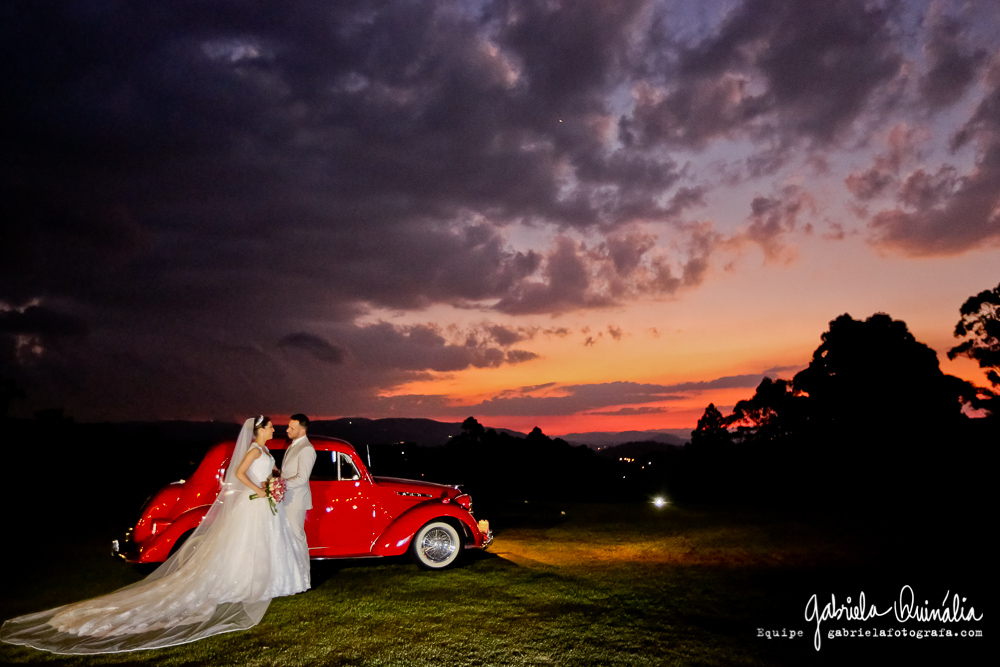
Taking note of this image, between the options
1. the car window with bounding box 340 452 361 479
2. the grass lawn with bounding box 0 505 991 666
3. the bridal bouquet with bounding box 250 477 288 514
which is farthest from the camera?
the car window with bounding box 340 452 361 479

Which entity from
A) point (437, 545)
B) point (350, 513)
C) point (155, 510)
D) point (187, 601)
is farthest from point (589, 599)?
point (155, 510)

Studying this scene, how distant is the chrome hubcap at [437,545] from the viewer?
28.1ft

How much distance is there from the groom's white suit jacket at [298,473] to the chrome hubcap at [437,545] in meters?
1.74

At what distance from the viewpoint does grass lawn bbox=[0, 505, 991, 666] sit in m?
5.32

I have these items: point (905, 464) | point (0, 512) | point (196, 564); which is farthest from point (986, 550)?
point (0, 512)

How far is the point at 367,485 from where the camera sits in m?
8.45

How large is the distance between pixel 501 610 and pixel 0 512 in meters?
20.0

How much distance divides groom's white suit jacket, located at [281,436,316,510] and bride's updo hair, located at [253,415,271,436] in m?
0.47

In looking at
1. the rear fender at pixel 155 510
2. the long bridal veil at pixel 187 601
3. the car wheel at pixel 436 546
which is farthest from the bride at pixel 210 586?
the car wheel at pixel 436 546

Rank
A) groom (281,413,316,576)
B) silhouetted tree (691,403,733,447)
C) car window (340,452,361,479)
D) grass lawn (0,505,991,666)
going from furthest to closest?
silhouetted tree (691,403,733,447) → car window (340,452,361,479) → groom (281,413,316,576) → grass lawn (0,505,991,666)

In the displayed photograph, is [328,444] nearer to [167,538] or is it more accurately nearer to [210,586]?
[167,538]

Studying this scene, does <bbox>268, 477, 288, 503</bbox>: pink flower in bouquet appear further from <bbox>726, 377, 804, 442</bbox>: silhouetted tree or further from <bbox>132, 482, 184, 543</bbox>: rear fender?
<bbox>726, 377, 804, 442</bbox>: silhouetted tree

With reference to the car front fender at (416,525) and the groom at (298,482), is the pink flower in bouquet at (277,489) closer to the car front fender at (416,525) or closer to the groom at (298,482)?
the groom at (298,482)

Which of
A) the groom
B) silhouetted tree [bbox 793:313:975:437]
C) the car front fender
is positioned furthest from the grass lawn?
silhouetted tree [bbox 793:313:975:437]
